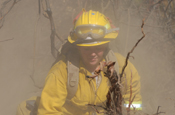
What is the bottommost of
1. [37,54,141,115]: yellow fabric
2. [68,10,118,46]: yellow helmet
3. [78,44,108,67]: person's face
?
[37,54,141,115]: yellow fabric

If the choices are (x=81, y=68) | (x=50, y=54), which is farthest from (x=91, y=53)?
(x=50, y=54)

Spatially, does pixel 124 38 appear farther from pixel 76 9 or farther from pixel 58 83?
pixel 58 83

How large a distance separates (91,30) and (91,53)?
1.06 feet

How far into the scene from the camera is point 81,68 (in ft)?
8.36

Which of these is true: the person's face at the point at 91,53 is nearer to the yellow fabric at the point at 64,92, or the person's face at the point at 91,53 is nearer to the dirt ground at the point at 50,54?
the yellow fabric at the point at 64,92

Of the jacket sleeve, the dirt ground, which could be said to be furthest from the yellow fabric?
the dirt ground

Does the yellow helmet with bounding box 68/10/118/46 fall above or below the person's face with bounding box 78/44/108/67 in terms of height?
above

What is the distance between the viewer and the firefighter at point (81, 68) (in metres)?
2.37

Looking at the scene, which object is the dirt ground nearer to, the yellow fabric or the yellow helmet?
the yellow fabric

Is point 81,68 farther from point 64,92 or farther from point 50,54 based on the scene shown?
point 50,54

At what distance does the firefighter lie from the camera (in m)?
2.37

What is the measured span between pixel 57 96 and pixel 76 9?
→ 408 centimetres

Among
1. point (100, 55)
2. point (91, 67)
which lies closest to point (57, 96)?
point (91, 67)

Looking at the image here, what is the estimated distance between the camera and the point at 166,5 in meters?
5.31
